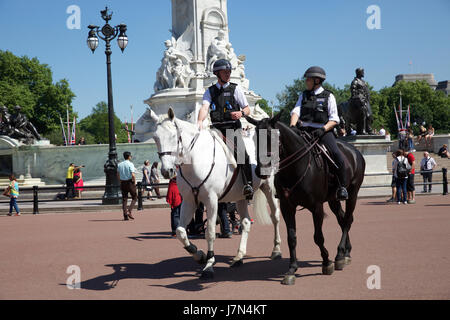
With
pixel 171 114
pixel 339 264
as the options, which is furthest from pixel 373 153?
pixel 171 114

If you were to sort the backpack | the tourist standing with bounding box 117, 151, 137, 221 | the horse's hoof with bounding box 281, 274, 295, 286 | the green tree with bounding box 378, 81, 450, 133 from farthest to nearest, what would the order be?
the green tree with bounding box 378, 81, 450, 133
the backpack
the tourist standing with bounding box 117, 151, 137, 221
the horse's hoof with bounding box 281, 274, 295, 286

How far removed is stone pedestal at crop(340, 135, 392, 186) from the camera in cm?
2419

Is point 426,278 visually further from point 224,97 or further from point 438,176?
point 438,176

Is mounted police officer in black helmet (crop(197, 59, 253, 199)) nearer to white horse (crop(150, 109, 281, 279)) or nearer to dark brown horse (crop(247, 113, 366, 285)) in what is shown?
white horse (crop(150, 109, 281, 279))

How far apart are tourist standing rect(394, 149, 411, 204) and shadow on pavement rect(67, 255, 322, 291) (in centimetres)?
1161

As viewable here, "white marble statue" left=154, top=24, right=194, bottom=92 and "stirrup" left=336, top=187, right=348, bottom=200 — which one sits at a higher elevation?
"white marble statue" left=154, top=24, right=194, bottom=92

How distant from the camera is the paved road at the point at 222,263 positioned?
6.16 meters

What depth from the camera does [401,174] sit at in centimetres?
1844

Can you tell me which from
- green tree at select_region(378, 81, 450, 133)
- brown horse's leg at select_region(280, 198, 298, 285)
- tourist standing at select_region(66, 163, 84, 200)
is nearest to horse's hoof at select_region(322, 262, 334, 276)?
brown horse's leg at select_region(280, 198, 298, 285)

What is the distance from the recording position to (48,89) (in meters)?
71.1

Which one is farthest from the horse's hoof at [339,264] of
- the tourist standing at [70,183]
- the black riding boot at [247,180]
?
the tourist standing at [70,183]

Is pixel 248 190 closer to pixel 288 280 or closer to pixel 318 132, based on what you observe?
pixel 318 132
